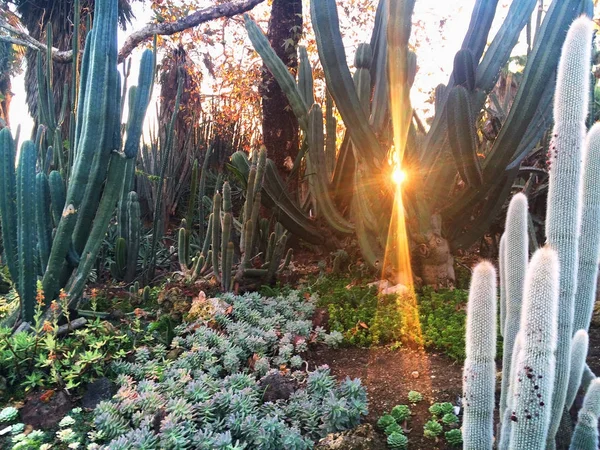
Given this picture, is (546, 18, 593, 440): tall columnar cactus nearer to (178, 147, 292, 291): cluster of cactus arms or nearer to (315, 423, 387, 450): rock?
(315, 423, 387, 450): rock

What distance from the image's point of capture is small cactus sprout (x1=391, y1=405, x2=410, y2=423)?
197cm

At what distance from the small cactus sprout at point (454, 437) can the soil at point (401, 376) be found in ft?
0.12

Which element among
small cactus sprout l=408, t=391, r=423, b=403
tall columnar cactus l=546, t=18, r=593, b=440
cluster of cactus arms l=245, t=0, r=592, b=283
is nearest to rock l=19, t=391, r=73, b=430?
small cactus sprout l=408, t=391, r=423, b=403

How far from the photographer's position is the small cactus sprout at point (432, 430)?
6.01 ft

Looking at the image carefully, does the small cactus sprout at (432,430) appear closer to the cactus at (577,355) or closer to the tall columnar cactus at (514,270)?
the tall columnar cactus at (514,270)

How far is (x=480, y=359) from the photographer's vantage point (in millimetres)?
1304

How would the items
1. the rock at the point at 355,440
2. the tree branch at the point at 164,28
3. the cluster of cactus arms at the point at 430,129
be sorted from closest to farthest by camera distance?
the rock at the point at 355,440 < the cluster of cactus arms at the point at 430,129 < the tree branch at the point at 164,28

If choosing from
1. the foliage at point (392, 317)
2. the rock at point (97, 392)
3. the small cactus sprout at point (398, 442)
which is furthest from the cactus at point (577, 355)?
the rock at point (97, 392)

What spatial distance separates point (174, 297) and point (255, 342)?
2.92ft

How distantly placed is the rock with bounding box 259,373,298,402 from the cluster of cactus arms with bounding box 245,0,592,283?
6.05 ft

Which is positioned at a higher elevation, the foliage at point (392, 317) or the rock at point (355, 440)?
the foliage at point (392, 317)

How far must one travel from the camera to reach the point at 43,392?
2.10 m

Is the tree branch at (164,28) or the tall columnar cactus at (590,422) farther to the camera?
the tree branch at (164,28)

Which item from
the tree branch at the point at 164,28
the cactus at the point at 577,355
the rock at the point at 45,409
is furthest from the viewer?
the tree branch at the point at 164,28
